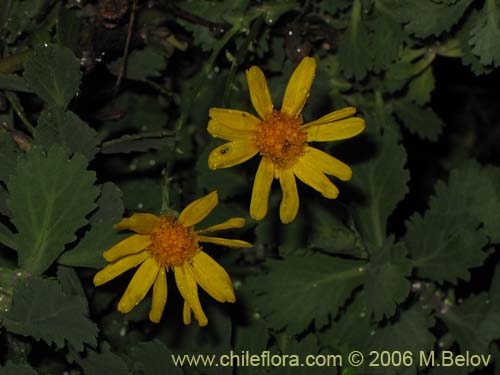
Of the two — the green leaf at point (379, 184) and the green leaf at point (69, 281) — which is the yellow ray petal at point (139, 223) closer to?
the green leaf at point (69, 281)

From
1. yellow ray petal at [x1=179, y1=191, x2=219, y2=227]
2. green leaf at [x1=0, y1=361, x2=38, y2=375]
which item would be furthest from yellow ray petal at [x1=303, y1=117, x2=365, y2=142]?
green leaf at [x1=0, y1=361, x2=38, y2=375]

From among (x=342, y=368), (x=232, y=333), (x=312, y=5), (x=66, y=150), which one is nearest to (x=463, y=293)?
(x=342, y=368)

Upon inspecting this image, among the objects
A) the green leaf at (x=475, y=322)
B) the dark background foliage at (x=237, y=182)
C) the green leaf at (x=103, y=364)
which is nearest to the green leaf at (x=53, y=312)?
the dark background foliage at (x=237, y=182)

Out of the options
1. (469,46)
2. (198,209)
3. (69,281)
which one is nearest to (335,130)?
(198,209)

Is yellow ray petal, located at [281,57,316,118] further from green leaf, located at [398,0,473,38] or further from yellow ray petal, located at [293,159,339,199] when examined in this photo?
green leaf, located at [398,0,473,38]

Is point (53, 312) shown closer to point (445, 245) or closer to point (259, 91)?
point (259, 91)
